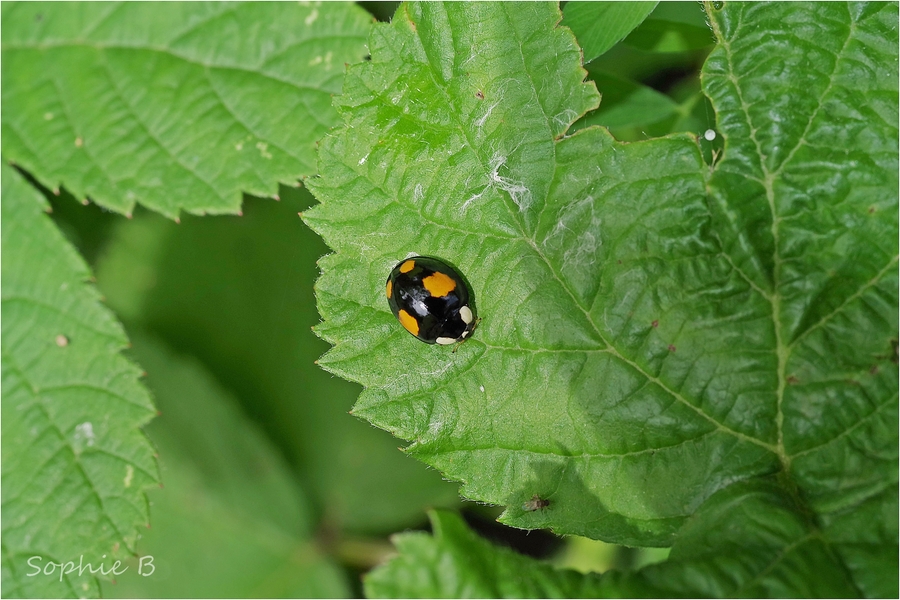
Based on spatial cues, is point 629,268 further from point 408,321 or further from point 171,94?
point 171,94

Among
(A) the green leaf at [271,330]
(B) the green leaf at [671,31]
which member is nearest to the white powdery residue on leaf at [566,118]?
(B) the green leaf at [671,31]

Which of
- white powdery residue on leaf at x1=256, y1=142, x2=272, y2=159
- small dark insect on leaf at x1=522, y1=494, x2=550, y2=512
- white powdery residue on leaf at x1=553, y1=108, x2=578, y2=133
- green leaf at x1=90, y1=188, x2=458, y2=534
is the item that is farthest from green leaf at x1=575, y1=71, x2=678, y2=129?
green leaf at x1=90, y1=188, x2=458, y2=534

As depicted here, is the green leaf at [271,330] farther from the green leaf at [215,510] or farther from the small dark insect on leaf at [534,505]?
the small dark insect on leaf at [534,505]

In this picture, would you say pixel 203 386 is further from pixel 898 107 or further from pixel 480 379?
pixel 898 107

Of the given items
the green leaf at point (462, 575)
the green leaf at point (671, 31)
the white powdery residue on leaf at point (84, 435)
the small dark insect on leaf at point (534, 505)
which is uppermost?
the green leaf at point (671, 31)

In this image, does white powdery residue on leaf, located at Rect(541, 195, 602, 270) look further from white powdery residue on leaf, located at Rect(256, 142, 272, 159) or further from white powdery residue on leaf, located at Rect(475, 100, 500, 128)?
white powdery residue on leaf, located at Rect(256, 142, 272, 159)

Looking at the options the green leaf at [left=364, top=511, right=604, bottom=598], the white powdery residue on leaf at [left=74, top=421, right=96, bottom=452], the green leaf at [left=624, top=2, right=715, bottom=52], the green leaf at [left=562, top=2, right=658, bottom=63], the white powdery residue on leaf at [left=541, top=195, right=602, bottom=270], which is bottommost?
the green leaf at [left=364, top=511, right=604, bottom=598]

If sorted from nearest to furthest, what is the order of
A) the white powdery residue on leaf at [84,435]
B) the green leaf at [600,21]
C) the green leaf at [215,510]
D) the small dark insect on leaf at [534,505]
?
the small dark insect on leaf at [534,505], the green leaf at [600,21], the white powdery residue on leaf at [84,435], the green leaf at [215,510]

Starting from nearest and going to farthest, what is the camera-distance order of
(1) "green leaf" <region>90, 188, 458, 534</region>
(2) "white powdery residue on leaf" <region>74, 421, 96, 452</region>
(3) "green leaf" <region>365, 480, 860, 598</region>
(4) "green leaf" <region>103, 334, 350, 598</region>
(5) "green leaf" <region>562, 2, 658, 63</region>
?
1. (3) "green leaf" <region>365, 480, 860, 598</region>
2. (5) "green leaf" <region>562, 2, 658, 63</region>
3. (2) "white powdery residue on leaf" <region>74, 421, 96, 452</region>
4. (4) "green leaf" <region>103, 334, 350, 598</region>
5. (1) "green leaf" <region>90, 188, 458, 534</region>
